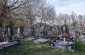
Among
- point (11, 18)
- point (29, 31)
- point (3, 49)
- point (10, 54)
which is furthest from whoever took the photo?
point (29, 31)

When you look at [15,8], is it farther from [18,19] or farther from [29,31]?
[29,31]

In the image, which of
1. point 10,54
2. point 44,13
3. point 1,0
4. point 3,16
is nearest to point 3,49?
point 10,54

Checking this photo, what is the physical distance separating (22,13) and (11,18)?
2.56m

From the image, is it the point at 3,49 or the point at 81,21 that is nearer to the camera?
the point at 3,49

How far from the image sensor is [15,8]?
22625 millimetres

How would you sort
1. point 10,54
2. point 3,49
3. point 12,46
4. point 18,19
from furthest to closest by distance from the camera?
point 18,19 < point 12,46 < point 3,49 < point 10,54

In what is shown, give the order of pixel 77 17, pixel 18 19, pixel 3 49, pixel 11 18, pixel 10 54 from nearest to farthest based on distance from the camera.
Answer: pixel 10 54, pixel 3 49, pixel 11 18, pixel 18 19, pixel 77 17

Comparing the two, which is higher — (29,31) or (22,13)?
(22,13)

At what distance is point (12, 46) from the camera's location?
14.8 meters

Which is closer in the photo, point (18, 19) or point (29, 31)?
point (18, 19)

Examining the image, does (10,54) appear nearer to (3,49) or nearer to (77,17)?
(3,49)

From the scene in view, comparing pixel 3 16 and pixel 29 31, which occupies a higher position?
pixel 3 16

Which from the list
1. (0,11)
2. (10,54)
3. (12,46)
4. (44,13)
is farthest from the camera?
(44,13)

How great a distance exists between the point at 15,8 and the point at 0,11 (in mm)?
4412
